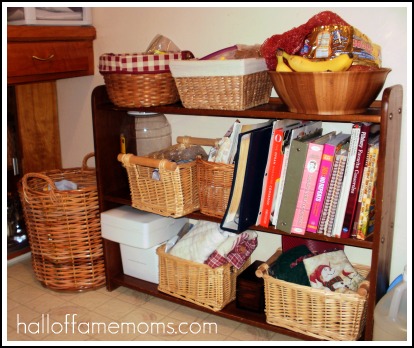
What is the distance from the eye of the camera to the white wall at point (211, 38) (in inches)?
59.9

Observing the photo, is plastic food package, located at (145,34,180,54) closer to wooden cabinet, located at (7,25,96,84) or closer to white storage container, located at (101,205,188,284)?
wooden cabinet, located at (7,25,96,84)

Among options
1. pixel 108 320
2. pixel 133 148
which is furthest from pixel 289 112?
pixel 108 320

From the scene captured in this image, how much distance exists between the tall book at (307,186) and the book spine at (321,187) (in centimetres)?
1

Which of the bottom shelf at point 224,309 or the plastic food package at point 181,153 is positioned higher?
the plastic food package at point 181,153

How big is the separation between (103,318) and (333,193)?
3.12ft

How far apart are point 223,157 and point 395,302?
2.22 feet

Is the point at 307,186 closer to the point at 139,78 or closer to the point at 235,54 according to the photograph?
the point at 235,54

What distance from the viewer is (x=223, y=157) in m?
1.59

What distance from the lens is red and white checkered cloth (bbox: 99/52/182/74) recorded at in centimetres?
162

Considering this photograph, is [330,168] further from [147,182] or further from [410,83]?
[147,182]

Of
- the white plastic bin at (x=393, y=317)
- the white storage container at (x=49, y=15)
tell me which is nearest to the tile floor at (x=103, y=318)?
the white plastic bin at (x=393, y=317)

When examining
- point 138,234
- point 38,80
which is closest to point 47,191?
point 138,234

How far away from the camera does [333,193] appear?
1411 mm

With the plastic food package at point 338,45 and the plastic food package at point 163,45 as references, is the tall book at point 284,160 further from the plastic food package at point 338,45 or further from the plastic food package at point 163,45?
the plastic food package at point 163,45
